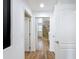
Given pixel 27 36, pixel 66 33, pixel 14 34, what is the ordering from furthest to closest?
pixel 27 36
pixel 66 33
pixel 14 34

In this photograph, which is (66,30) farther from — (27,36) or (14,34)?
(27,36)

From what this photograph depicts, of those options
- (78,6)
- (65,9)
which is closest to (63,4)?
(65,9)

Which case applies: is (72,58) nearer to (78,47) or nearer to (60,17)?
(60,17)

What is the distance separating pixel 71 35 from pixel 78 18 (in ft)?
7.61

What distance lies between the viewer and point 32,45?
7.16m

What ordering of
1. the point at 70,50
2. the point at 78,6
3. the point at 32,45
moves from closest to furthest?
1. the point at 78,6
2. the point at 70,50
3. the point at 32,45

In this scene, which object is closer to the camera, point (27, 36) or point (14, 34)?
point (14, 34)

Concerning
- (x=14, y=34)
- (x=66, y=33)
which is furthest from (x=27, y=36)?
(x=14, y=34)

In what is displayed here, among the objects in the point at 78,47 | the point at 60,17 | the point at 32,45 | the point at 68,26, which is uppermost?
the point at 60,17

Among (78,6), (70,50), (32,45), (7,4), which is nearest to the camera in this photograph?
(78,6)

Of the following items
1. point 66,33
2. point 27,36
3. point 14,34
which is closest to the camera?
point 14,34

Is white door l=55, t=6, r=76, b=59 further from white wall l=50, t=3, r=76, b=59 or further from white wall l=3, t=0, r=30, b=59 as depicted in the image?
white wall l=3, t=0, r=30, b=59

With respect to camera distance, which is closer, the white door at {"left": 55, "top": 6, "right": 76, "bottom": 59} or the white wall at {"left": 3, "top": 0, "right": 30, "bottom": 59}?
the white wall at {"left": 3, "top": 0, "right": 30, "bottom": 59}

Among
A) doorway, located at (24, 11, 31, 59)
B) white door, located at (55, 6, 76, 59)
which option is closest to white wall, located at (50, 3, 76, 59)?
white door, located at (55, 6, 76, 59)
